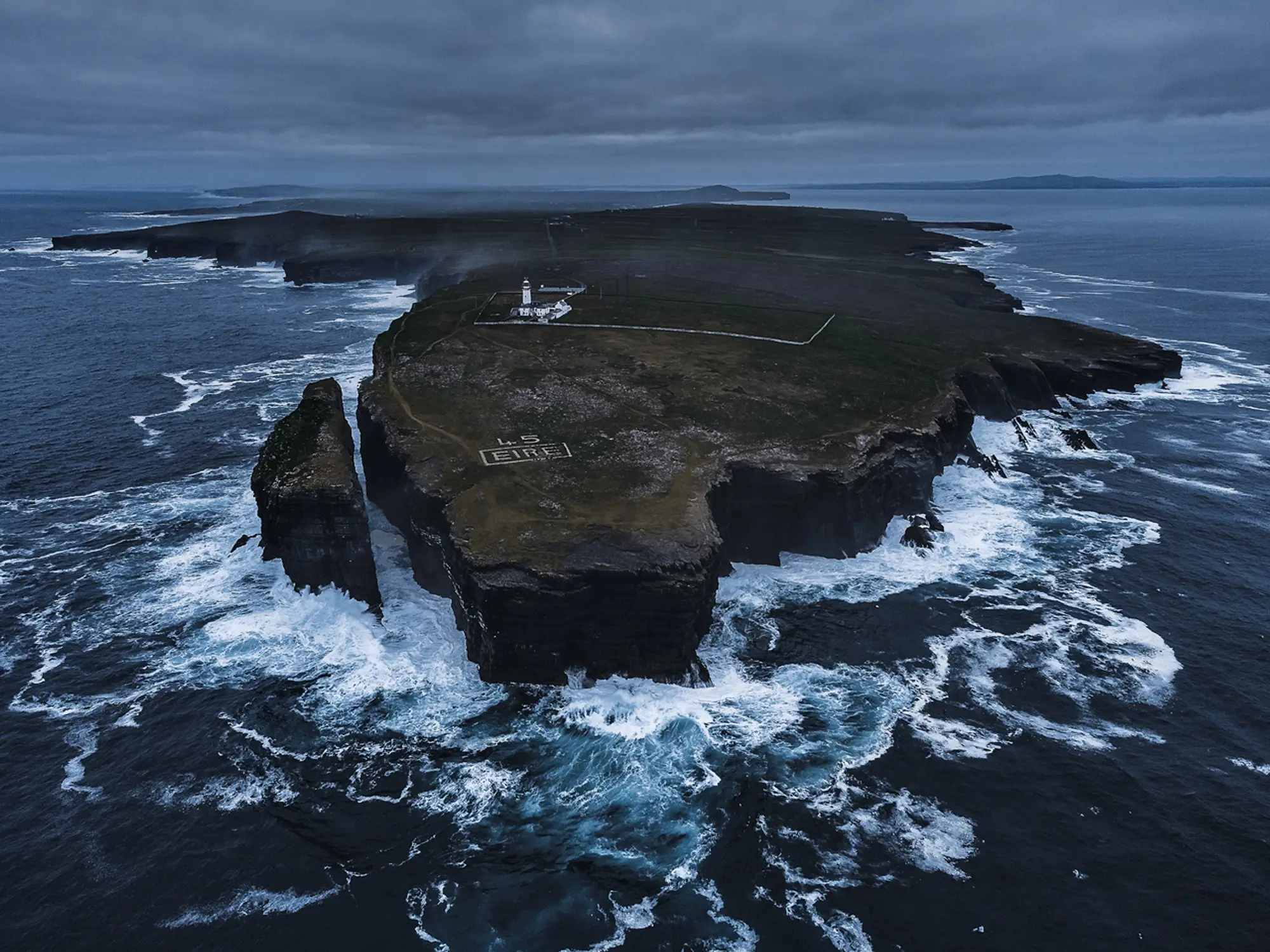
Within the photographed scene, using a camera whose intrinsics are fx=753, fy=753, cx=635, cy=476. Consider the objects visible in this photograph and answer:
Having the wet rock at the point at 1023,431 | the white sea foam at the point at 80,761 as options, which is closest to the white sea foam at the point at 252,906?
the white sea foam at the point at 80,761

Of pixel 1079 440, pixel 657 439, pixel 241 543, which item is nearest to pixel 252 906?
pixel 241 543

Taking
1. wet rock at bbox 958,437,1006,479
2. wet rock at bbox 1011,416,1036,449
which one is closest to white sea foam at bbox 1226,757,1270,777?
wet rock at bbox 958,437,1006,479

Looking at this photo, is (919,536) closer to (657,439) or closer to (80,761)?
(657,439)

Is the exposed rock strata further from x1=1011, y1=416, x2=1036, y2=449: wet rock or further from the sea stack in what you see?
the sea stack

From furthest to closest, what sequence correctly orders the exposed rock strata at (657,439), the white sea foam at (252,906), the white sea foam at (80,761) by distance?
the exposed rock strata at (657,439) → the white sea foam at (80,761) → the white sea foam at (252,906)

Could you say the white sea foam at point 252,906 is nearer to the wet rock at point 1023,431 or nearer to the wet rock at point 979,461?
the wet rock at point 979,461
